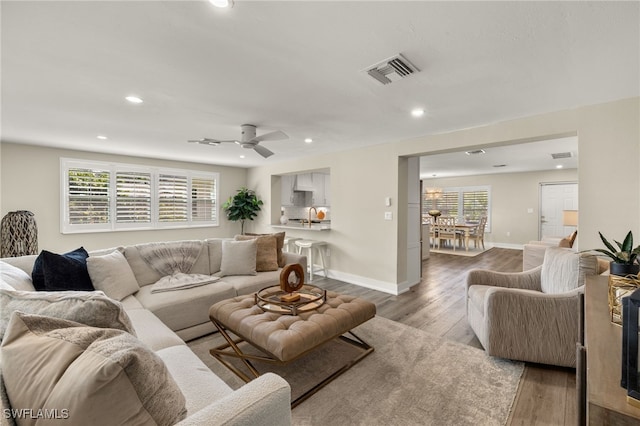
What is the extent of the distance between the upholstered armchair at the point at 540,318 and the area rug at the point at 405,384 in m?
0.18

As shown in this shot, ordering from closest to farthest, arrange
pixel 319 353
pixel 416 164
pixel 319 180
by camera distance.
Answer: pixel 319 353, pixel 416 164, pixel 319 180

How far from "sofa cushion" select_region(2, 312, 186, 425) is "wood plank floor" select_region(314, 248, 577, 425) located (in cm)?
195

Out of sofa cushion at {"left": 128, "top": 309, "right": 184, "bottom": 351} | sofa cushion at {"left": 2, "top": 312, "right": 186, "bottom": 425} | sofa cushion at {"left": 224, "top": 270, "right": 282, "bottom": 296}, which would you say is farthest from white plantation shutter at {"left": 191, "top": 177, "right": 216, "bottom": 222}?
sofa cushion at {"left": 2, "top": 312, "right": 186, "bottom": 425}

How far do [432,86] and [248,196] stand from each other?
5.11 meters

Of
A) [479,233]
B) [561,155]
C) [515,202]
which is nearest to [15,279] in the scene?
[561,155]

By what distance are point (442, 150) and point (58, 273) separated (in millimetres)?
4163

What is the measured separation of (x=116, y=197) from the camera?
5188 mm

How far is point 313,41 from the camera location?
5.43 feet

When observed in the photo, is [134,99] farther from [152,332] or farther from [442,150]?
[442,150]

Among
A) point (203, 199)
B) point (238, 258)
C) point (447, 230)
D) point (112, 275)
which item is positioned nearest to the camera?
point (112, 275)

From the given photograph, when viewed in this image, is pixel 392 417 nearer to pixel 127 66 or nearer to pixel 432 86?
pixel 432 86

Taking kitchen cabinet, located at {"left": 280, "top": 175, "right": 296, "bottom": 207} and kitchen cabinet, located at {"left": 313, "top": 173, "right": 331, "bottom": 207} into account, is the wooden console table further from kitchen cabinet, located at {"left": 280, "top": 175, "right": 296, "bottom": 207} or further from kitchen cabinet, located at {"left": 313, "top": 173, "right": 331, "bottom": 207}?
kitchen cabinet, located at {"left": 313, "top": 173, "right": 331, "bottom": 207}

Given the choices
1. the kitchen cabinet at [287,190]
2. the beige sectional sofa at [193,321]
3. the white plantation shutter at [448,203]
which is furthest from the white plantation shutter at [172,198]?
the white plantation shutter at [448,203]

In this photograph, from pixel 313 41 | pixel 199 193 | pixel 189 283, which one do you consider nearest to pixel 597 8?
pixel 313 41
